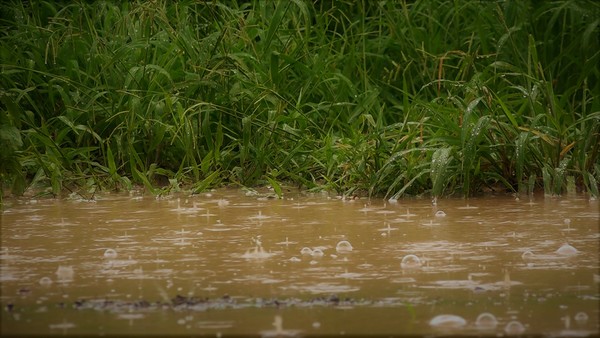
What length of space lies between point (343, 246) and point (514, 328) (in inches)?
47.7

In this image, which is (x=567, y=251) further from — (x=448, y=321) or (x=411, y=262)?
(x=448, y=321)

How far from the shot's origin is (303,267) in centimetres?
315

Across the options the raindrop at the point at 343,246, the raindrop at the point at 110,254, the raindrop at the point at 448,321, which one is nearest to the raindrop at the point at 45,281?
the raindrop at the point at 110,254

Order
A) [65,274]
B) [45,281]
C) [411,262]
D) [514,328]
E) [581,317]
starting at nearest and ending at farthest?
[514,328]
[581,317]
[45,281]
[65,274]
[411,262]

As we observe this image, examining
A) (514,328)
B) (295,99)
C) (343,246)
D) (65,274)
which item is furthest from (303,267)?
(295,99)

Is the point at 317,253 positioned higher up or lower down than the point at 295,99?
lower down

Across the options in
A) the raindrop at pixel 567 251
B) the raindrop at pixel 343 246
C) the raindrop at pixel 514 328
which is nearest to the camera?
the raindrop at pixel 514 328

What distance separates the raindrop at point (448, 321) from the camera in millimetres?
2363

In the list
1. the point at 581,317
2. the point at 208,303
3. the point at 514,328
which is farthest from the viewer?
the point at 208,303

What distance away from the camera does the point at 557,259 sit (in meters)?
3.19

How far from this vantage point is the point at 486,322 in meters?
2.37

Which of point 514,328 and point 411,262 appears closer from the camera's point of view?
point 514,328

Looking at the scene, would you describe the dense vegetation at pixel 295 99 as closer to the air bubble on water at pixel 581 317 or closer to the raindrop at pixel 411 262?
the raindrop at pixel 411 262

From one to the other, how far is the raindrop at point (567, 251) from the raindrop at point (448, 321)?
3.20 feet
